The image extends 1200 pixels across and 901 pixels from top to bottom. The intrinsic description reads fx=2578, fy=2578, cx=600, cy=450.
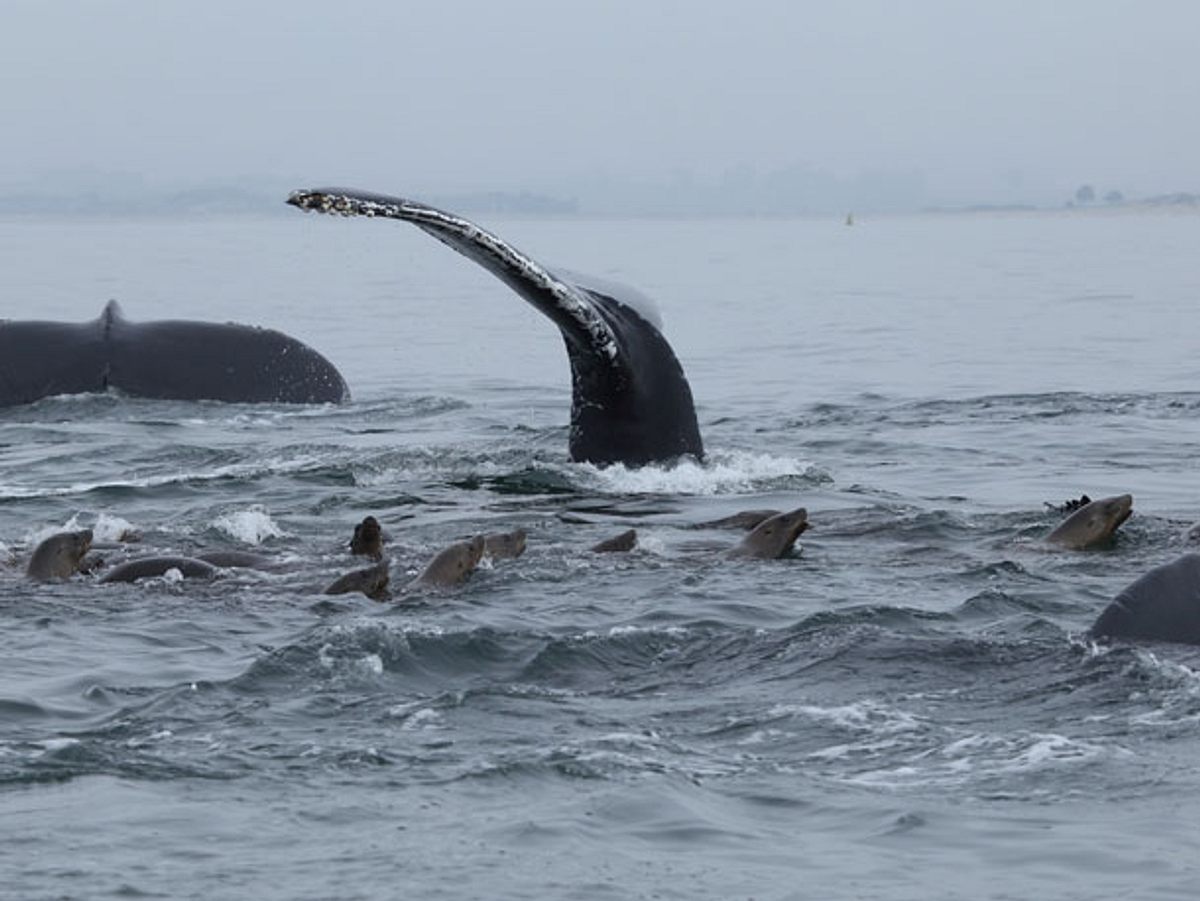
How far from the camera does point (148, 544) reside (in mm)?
12508

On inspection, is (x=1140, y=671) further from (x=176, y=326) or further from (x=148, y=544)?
(x=176, y=326)

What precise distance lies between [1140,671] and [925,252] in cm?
6484

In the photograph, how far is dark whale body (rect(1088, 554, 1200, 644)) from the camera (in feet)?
30.0

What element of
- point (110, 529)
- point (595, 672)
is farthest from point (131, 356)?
point (595, 672)

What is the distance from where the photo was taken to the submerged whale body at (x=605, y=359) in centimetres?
1173

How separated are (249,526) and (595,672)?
12.6 feet

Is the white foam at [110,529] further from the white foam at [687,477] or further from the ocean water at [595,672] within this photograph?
the white foam at [687,477]

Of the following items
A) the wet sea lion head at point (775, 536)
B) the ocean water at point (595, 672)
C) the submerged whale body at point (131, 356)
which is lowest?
the ocean water at point (595, 672)

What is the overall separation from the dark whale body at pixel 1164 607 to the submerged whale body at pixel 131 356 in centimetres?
1015

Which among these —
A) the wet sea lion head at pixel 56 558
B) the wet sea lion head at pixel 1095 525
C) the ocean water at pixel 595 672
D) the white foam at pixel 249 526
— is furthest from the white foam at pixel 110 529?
the wet sea lion head at pixel 1095 525

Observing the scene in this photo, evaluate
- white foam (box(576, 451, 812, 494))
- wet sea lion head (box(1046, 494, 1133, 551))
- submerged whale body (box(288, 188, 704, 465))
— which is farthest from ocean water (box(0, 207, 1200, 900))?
submerged whale body (box(288, 188, 704, 465))

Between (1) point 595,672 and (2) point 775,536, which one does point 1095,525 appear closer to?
(2) point 775,536

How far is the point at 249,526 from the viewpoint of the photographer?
41.8ft

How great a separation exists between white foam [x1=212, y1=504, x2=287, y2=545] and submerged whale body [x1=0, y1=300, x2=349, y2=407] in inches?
210
